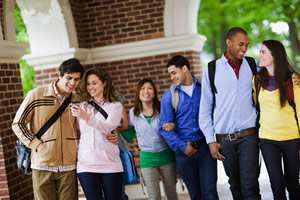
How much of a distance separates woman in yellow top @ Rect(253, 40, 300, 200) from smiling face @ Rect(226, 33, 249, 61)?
0.58ft

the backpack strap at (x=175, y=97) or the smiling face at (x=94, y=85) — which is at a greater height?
the smiling face at (x=94, y=85)

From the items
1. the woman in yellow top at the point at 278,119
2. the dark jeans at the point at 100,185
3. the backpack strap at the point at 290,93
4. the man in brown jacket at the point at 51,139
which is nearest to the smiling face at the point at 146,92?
the man in brown jacket at the point at 51,139

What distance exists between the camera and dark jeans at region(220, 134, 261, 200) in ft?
A: 12.9

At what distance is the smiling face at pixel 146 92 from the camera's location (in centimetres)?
440

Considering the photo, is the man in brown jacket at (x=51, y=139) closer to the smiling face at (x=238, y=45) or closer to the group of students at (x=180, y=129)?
the group of students at (x=180, y=129)

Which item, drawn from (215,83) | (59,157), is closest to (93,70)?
(59,157)

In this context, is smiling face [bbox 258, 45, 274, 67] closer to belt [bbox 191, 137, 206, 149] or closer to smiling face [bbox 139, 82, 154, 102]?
belt [bbox 191, 137, 206, 149]

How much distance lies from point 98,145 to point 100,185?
354mm

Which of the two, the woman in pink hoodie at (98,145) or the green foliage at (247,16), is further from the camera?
the green foliage at (247,16)

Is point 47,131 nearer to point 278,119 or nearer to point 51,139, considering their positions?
point 51,139

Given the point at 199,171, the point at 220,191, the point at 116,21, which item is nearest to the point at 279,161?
the point at 199,171

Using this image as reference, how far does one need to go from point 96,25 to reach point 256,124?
3.49m

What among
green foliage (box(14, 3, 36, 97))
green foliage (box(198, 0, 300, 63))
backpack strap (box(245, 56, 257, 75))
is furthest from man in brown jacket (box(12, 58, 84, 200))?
green foliage (box(198, 0, 300, 63))

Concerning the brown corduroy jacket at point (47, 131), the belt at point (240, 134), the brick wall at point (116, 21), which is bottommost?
the belt at point (240, 134)
